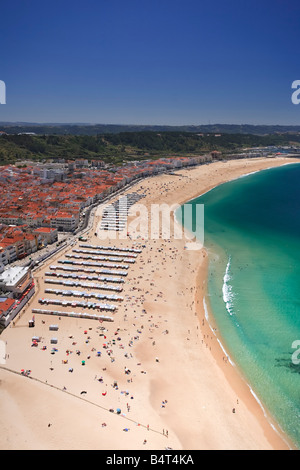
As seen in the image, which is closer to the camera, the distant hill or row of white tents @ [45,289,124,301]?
row of white tents @ [45,289,124,301]

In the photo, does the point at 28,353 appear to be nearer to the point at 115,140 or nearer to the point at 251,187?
the point at 251,187

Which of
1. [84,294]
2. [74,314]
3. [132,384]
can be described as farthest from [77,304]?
[132,384]

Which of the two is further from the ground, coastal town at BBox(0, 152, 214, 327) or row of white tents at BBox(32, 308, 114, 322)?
coastal town at BBox(0, 152, 214, 327)

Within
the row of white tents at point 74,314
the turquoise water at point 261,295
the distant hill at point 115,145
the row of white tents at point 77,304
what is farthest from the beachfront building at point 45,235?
the distant hill at point 115,145

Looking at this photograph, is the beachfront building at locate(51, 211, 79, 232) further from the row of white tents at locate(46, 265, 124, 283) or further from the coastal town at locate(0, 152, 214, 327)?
the row of white tents at locate(46, 265, 124, 283)

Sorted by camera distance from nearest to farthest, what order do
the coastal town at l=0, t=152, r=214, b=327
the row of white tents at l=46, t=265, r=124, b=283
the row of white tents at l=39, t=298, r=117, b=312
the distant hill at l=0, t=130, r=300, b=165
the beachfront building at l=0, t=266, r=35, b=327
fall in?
the beachfront building at l=0, t=266, r=35, b=327 → the row of white tents at l=39, t=298, r=117, b=312 → the coastal town at l=0, t=152, r=214, b=327 → the row of white tents at l=46, t=265, r=124, b=283 → the distant hill at l=0, t=130, r=300, b=165

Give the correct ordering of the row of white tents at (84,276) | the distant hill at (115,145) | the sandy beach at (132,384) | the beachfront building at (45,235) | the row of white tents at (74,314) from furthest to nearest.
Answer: the distant hill at (115,145)
the beachfront building at (45,235)
the row of white tents at (84,276)
the row of white tents at (74,314)
the sandy beach at (132,384)

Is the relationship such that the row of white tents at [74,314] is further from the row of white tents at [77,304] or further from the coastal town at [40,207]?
the coastal town at [40,207]

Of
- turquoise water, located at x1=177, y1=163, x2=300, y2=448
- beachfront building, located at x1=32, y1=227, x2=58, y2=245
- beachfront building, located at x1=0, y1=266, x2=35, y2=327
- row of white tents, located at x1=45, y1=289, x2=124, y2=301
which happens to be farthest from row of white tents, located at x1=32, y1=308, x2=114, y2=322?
beachfront building, located at x1=32, y1=227, x2=58, y2=245

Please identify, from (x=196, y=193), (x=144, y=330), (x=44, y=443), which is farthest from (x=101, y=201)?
(x=44, y=443)
